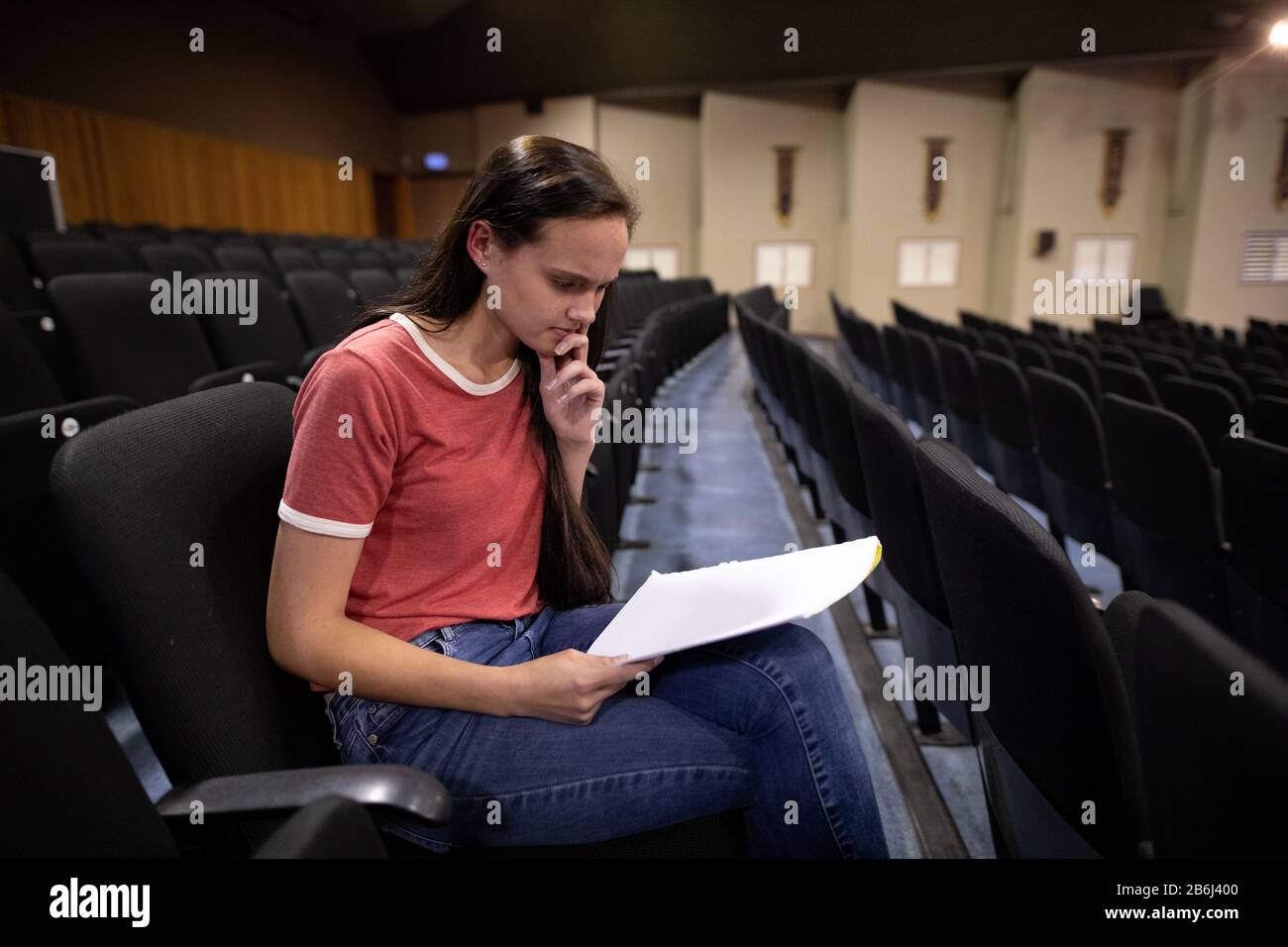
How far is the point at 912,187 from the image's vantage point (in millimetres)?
9523

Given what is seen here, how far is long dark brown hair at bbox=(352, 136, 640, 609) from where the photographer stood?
2.92 feet

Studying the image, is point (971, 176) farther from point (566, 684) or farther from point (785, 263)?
point (566, 684)

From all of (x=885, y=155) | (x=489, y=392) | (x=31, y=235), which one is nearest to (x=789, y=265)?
(x=885, y=155)

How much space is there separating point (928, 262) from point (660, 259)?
382 cm

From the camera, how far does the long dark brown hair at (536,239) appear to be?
889 millimetres

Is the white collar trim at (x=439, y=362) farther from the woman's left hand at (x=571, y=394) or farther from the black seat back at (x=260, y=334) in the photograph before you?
the black seat back at (x=260, y=334)

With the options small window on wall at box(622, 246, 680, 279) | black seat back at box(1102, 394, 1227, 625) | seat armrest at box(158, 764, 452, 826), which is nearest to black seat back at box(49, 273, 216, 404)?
seat armrest at box(158, 764, 452, 826)

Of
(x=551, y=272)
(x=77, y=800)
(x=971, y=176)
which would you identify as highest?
(x=971, y=176)

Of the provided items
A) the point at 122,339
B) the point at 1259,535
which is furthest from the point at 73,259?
the point at 1259,535

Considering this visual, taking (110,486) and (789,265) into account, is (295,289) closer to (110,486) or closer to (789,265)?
(110,486)

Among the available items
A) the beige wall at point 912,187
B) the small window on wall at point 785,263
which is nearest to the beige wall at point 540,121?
the small window on wall at point 785,263

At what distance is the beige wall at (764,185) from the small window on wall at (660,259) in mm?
628

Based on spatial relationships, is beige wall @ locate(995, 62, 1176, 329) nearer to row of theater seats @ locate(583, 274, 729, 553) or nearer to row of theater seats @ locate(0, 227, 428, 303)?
row of theater seats @ locate(583, 274, 729, 553)
